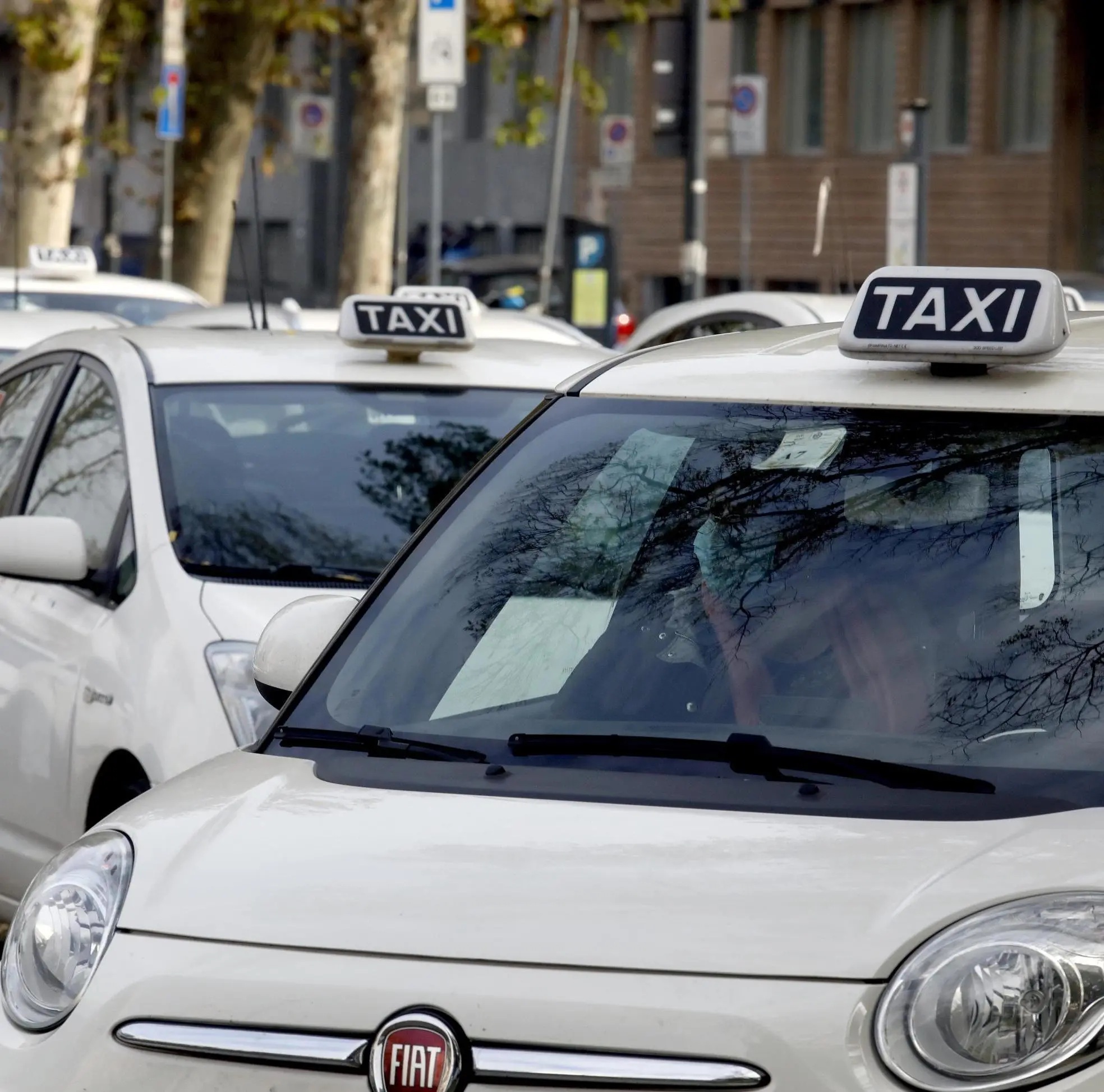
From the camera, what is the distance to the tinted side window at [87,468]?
601 centimetres

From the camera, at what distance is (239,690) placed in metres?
5.25

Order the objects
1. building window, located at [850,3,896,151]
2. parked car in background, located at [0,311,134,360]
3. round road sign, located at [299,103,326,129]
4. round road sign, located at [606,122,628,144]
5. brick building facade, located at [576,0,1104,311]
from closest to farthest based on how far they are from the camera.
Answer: parked car in background, located at [0,311,134,360] → round road sign, located at [606,122,628,144] → round road sign, located at [299,103,326,129] → brick building facade, located at [576,0,1104,311] → building window, located at [850,3,896,151]

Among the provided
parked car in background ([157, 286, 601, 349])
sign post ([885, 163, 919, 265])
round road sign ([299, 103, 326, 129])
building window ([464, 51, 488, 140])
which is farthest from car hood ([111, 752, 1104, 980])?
building window ([464, 51, 488, 140])

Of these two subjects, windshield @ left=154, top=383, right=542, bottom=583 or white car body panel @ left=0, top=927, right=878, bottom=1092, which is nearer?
white car body panel @ left=0, top=927, right=878, bottom=1092

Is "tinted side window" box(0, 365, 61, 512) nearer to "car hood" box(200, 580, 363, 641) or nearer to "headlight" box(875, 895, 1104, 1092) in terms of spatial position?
"car hood" box(200, 580, 363, 641)

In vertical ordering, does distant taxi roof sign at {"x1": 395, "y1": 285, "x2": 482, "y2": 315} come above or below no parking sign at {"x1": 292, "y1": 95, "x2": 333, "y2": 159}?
below

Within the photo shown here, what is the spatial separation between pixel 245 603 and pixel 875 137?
34.2 m

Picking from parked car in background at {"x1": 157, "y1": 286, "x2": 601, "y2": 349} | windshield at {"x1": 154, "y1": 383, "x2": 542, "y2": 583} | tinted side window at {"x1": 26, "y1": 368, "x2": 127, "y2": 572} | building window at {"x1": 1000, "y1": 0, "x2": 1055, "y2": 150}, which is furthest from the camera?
building window at {"x1": 1000, "y1": 0, "x2": 1055, "y2": 150}

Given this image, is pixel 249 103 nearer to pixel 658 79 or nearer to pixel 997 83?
pixel 658 79

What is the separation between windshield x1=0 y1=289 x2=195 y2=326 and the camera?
14.3 meters

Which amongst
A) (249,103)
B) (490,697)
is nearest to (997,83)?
(249,103)

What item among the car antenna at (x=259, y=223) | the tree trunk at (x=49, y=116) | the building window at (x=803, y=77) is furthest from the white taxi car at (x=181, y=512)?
the building window at (x=803, y=77)

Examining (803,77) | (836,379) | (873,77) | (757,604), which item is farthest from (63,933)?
(803,77)

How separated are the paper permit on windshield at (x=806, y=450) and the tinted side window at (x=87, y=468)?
2.45 m
